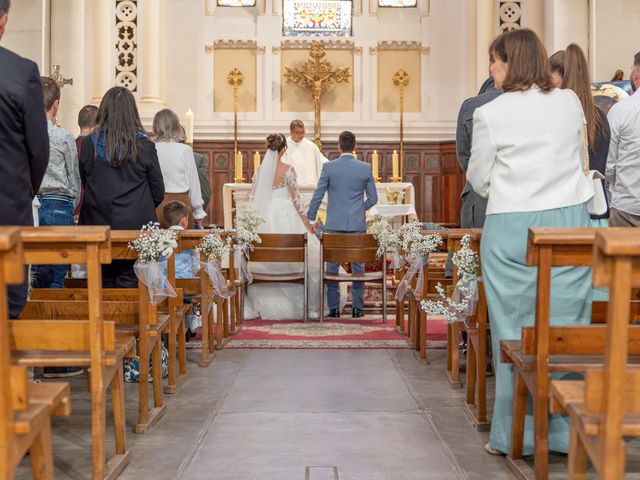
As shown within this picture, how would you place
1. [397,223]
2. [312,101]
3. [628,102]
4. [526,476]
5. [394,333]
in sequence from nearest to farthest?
[526,476]
[628,102]
[394,333]
[397,223]
[312,101]

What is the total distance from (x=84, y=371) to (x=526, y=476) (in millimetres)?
3466

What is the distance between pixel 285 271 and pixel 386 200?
4333 millimetres

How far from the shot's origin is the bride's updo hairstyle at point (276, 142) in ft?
30.7

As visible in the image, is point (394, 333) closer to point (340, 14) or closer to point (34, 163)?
point (34, 163)

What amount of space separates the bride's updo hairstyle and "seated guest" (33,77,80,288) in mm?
3232

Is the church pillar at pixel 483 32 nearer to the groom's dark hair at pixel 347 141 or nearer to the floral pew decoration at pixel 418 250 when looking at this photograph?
the groom's dark hair at pixel 347 141

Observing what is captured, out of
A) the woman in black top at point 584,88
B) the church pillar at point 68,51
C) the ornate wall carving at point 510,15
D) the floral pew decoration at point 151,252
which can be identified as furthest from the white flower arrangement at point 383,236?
the ornate wall carving at point 510,15

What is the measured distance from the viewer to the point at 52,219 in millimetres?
6324

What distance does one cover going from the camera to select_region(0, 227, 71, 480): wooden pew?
255cm

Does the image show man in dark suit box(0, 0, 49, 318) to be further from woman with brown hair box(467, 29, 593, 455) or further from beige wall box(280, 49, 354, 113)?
beige wall box(280, 49, 354, 113)

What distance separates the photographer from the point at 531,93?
4.12 m

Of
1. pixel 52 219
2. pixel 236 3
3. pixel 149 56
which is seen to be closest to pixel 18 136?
pixel 52 219

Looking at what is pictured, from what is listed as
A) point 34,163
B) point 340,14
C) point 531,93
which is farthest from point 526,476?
point 340,14

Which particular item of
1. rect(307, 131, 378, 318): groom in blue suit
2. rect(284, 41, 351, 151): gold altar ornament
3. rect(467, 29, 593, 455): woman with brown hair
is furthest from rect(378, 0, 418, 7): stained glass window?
rect(467, 29, 593, 455): woman with brown hair
